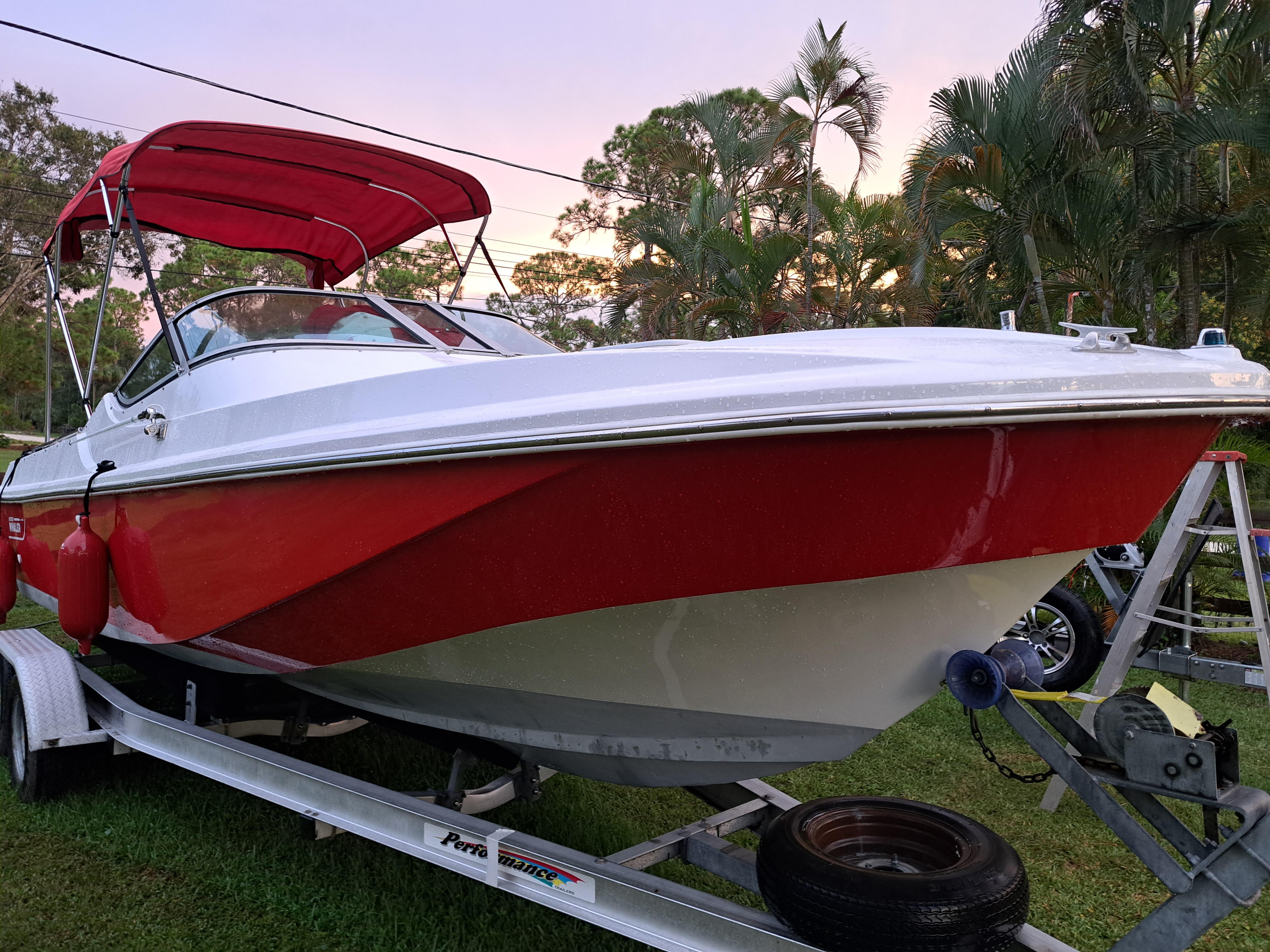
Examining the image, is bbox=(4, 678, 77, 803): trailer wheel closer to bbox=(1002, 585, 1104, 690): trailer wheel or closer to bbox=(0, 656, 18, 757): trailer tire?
bbox=(0, 656, 18, 757): trailer tire

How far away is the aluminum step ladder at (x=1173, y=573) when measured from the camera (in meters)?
3.09

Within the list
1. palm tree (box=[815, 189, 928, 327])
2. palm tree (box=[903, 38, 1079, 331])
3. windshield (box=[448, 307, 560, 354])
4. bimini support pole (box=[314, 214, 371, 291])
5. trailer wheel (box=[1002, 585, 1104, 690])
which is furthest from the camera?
palm tree (box=[815, 189, 928, 327])

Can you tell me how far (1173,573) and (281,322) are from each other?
3325 millimetres

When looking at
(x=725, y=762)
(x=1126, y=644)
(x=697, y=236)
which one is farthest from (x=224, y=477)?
(x=697, y=236)

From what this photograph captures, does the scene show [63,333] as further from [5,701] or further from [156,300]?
[5,701]

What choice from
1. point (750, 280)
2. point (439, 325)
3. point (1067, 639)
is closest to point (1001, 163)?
point (750, 280)

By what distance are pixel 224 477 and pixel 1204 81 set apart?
10487mm

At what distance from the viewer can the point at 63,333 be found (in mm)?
3865

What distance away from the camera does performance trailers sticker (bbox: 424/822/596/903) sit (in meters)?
2.01

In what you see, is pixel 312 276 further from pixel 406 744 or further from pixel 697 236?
pixel 697 236

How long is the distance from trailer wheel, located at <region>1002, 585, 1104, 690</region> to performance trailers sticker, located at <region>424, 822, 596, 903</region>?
254cm

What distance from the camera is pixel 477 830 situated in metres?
2.18

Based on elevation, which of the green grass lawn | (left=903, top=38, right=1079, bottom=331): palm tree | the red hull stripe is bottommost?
the green grass lawn

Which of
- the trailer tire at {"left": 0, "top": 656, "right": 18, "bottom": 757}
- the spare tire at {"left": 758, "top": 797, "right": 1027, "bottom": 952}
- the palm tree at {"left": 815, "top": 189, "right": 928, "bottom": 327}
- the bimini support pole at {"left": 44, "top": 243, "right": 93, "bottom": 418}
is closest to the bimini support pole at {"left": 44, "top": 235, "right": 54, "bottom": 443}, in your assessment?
the bimini support pole at {"left": 44, "top": 243, "right": 93, "bottom": 418}
